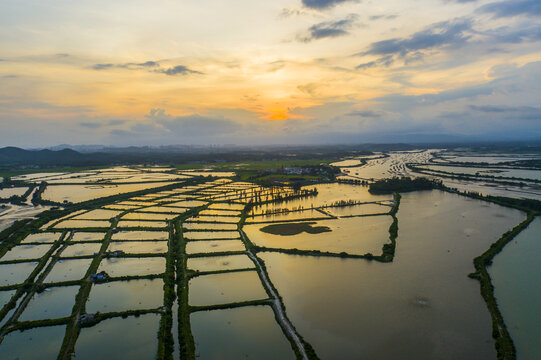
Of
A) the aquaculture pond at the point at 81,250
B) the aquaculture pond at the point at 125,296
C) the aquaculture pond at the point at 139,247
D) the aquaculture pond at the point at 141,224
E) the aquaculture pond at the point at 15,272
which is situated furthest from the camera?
the aquaculture pond at the point at 141,224

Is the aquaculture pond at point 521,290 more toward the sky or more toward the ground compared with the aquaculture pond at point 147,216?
more toward the ground

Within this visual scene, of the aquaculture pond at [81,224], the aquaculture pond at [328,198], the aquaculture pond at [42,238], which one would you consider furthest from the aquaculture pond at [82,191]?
the aquaculture pond at [328,198]

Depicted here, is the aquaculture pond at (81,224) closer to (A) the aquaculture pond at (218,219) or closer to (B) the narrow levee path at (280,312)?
(A) the aquaculture pond at (218,219)

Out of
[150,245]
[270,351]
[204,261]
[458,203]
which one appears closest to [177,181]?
[150,245]

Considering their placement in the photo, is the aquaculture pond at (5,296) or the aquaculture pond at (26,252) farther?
the aquaculture pond at (26,252)

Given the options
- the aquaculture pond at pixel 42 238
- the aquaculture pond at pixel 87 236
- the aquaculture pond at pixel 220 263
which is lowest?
the aquaculture pond at pixel 220 263

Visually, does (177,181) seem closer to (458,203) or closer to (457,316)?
(458,203)

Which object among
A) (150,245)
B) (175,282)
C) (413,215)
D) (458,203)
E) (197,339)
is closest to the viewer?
(197,339)
